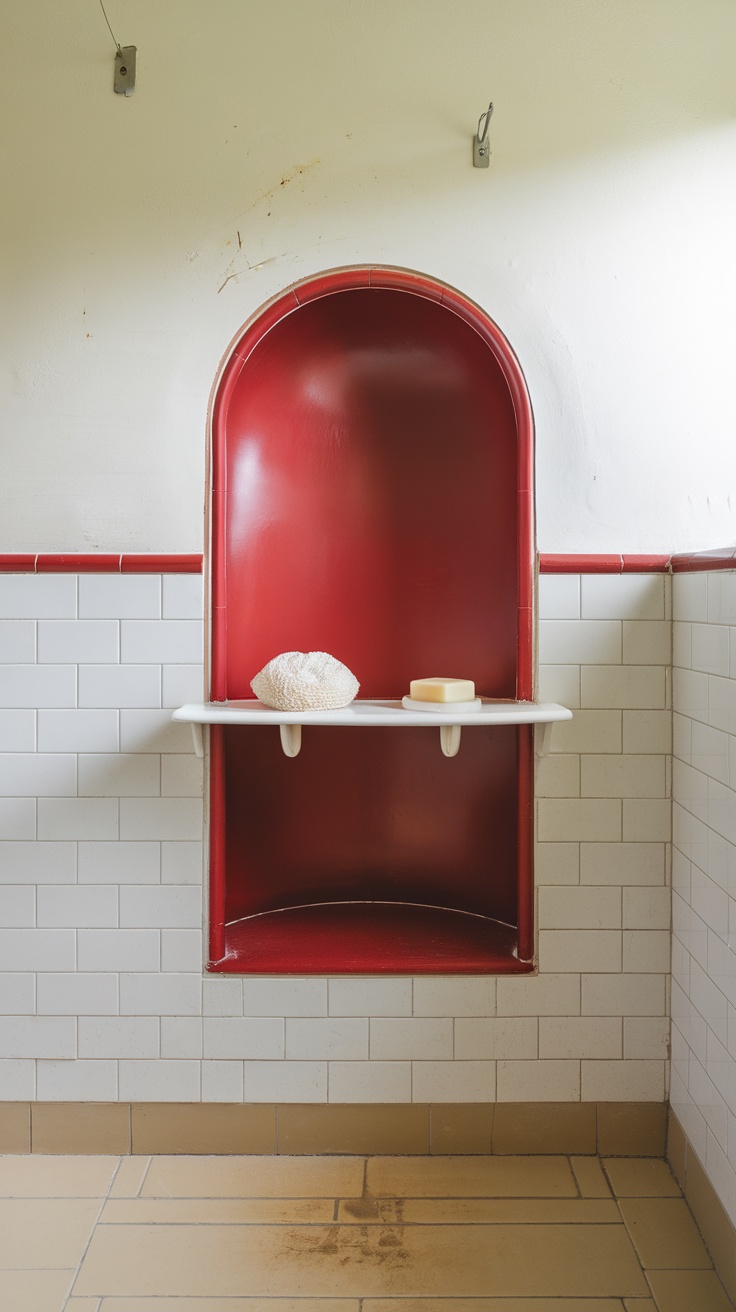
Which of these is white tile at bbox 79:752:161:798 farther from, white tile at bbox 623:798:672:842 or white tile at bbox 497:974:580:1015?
white tile at bbox 623:798:672:842

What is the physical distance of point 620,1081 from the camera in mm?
1967

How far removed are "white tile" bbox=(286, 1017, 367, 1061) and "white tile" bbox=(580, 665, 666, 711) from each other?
2.62ft

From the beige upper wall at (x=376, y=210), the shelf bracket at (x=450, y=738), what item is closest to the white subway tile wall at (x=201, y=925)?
the shelf bracket at (x=450, y=738)

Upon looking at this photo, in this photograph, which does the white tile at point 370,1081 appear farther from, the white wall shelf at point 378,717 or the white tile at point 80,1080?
the white wall shelf at point 378,717

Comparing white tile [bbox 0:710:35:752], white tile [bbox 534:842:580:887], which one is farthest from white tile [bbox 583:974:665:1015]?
white tile [bbox 0:710:35:752]

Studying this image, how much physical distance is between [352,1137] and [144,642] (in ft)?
3.71

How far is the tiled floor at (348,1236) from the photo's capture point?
1.57 m

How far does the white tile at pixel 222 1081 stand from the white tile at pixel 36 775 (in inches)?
25.6

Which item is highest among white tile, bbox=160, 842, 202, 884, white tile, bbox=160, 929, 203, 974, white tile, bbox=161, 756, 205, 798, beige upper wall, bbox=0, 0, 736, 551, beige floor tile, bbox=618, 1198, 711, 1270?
beige upper wall, bbox=0, 0, 736, 551

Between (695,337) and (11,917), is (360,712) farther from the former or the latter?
(695,337)

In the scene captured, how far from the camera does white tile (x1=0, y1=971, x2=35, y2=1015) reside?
1.96m

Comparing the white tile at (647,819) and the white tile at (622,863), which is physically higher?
the white tile at (647,819)

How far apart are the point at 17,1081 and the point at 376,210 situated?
77.6 inches

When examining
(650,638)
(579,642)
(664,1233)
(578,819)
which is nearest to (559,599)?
(579,642)
